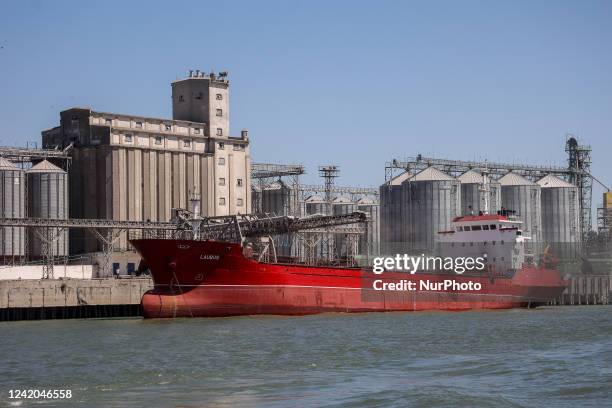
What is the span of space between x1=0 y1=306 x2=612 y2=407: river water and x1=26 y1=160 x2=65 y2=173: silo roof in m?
25.4

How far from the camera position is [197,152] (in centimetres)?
7362

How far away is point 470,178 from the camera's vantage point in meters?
91.2

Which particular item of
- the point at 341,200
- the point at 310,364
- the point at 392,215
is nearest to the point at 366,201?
the point at 341,200

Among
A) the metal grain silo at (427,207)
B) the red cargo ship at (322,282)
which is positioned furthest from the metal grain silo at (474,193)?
the red cargo ship at (322,282)

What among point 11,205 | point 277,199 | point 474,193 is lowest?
point 11,205

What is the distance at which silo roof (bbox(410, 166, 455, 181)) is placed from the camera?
8600 centimetres

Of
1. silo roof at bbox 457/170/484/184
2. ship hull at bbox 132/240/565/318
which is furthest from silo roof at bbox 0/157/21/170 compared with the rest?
silo roof at bbox 457/170/484/184

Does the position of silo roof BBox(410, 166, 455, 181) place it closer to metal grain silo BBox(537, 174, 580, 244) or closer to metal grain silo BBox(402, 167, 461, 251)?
metal grain silo BBox(402, 167, 461, 251)

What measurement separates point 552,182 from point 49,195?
54.1 meters

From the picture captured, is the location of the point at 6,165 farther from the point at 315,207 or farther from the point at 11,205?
the point at 315,207

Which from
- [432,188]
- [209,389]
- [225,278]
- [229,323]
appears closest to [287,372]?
[209,389]

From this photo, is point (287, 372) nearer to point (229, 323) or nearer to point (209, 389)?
point (209, 389)

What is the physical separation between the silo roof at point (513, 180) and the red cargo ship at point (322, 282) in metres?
32.4

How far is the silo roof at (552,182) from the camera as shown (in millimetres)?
97125
